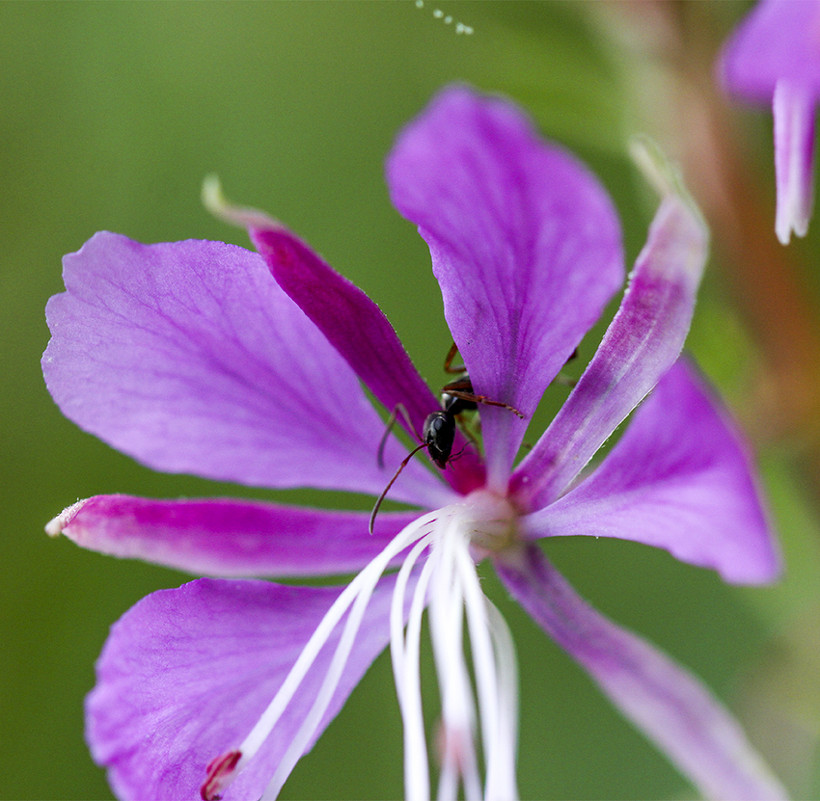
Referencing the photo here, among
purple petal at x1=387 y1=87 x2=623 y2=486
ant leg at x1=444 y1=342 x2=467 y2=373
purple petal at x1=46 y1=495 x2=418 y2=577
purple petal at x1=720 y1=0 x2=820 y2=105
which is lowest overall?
purple petal at x1=46 y1=495 x2=418 y2=577

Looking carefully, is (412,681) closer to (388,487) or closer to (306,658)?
(306,658)

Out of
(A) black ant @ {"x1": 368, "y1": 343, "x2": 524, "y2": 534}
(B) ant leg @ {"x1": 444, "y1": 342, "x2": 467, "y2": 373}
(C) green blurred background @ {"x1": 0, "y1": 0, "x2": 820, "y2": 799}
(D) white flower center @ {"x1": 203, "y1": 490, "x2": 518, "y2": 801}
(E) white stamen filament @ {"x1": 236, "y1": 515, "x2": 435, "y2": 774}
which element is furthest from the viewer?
(C) green blurred background @ {"x1": 0, "y1": 0, "x2": 820, "y2": 799}

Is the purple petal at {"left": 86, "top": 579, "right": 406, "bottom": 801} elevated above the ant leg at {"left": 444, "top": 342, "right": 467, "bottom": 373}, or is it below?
below

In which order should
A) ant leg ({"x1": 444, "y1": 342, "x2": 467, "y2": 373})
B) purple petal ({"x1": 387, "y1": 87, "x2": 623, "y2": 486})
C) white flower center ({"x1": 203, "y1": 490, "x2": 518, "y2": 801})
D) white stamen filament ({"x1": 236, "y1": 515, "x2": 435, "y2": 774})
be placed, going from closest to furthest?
purple petal ({"x1": 387, "y1": 87, "x2": 623, "y2": 486})
white flower center ({"x1": 203, "y1": 490, "x2": 518, "y2": 801})
white stamen filament ({"x1": 236, "y1": 515, "x2": 435, "y2": 774})
ant leg ({"x1": 444, "y1": 342, "x2": 467, "y2": 373})

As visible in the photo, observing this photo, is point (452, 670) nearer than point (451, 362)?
Yes

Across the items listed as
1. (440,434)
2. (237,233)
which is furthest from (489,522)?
(237,233)

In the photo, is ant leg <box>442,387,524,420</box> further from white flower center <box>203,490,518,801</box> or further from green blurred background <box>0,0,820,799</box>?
green blurred background <box>0,0,820,799</box>

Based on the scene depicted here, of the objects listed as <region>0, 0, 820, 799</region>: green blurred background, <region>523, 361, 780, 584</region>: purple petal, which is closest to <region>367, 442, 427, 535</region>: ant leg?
<region>523, 361, 780, 584</region>: purple petal
